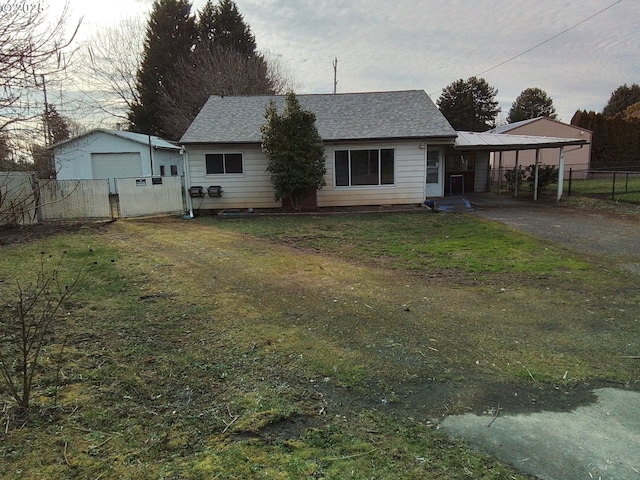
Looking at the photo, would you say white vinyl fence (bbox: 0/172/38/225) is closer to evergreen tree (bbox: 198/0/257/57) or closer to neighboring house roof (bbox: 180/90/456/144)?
neighboring house roof (bbox: 180/90/456/144)

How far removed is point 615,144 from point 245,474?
3946cm

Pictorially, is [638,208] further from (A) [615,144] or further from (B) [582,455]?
(A) [615,144]

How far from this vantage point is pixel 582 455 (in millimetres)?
2408

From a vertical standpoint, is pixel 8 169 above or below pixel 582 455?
above

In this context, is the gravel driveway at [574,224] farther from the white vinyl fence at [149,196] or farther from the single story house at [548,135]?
the single story house at [548,135]

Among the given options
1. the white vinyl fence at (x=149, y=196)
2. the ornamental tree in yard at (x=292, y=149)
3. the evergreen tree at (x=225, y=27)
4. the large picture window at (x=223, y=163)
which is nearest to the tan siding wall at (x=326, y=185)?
the large picture window at (x=223, y=163)

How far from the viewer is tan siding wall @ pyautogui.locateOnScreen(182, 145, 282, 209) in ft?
48.5

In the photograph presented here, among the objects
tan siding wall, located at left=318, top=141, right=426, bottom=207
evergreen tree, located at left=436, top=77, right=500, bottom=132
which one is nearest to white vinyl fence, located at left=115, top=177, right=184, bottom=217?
tan siding wall, located at left=318, top=141, right=426, bottom=207

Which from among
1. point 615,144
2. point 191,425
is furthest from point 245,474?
point 615,144

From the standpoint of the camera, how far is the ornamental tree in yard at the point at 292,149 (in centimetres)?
1348

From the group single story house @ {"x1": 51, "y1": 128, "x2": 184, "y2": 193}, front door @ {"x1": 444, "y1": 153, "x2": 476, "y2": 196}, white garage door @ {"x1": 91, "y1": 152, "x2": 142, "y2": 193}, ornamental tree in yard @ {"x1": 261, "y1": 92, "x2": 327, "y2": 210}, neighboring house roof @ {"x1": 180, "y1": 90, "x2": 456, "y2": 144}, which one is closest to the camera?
ornamental tree in yard @ {"x1": 261, "y1": 92, "x2": 327, "y2": 210}

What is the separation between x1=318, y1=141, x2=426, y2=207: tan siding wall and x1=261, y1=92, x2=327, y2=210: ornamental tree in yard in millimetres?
1205

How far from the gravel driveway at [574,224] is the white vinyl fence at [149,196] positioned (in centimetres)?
1036

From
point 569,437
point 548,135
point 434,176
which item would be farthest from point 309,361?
point 548,135
